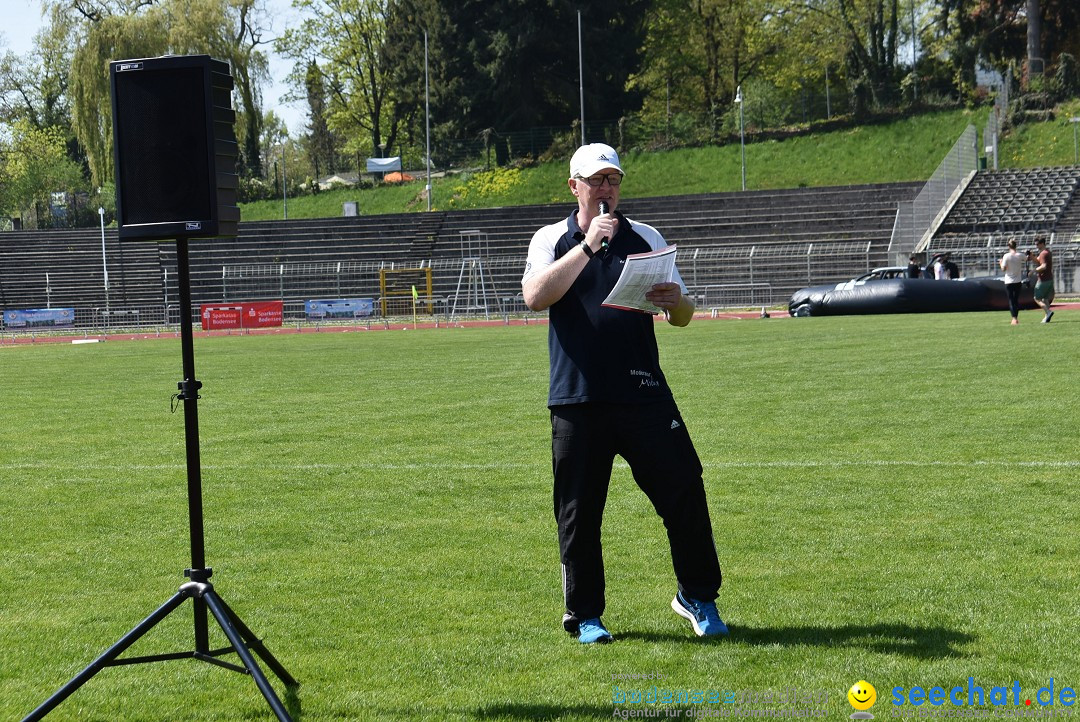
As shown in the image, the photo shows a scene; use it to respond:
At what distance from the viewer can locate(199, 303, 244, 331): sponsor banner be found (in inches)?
1641

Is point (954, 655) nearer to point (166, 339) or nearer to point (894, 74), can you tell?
point (166, 339)

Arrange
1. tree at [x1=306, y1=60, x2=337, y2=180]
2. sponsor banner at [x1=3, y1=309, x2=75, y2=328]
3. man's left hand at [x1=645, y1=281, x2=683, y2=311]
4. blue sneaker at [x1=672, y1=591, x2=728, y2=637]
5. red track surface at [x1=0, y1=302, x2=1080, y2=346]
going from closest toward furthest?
1. man's left hand at [x1=645, y1=281, x2=683, y2=311]
2. blue sneaker at [x1=672, y1=591, x2=728, y2=637]
3. red track surface at [x1=0, y1=302, x2=1080, y2=346]
4. sponsor banner at [x1=3, y1=309, x2=75, y2=328]
5. tree at [x1=306, y1=60, x2=337, y2=180]

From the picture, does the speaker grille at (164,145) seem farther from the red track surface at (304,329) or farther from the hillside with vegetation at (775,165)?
the hillside with vegetation at (775,165)

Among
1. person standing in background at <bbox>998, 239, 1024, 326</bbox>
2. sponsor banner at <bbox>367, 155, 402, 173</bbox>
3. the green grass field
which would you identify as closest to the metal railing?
person standing in background at <bbox>998, 239, 1024, 326</bbox>

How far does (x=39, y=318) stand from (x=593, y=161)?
4402 centimetres

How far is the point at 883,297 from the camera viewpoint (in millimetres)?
35125

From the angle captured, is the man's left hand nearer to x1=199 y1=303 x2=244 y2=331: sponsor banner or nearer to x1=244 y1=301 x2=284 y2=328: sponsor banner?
x1=244 y1=301 x2=284 y2=328: sponsor banner

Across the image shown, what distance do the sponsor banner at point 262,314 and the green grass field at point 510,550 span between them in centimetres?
2650

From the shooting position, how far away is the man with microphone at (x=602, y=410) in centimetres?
530

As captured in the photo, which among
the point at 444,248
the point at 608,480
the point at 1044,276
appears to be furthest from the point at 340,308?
the point at 608,480

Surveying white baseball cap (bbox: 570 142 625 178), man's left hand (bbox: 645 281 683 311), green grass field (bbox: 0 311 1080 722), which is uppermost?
white baseball cap (bbox: 570 142 625 178)

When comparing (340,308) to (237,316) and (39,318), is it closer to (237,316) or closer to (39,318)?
(237,316)

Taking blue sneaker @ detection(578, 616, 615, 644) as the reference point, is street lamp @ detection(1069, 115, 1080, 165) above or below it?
above

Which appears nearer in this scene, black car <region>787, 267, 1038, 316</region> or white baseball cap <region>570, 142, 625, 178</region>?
white baseball cap <region>570, 142, 625, 178</region>
